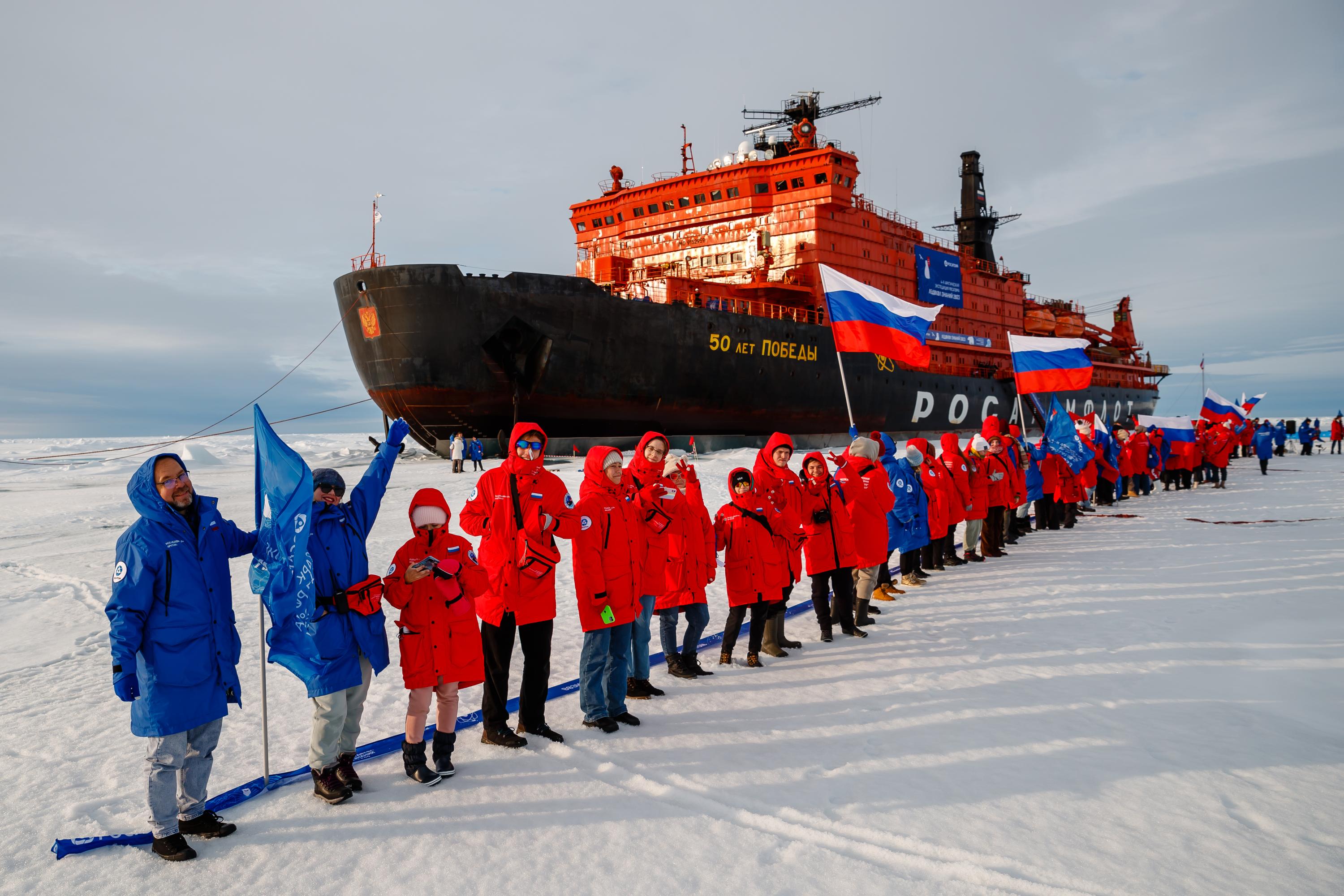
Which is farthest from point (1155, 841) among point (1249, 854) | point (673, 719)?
point (673, 719)

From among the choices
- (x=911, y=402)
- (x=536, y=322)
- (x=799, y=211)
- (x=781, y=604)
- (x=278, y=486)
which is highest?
(x=799, y=211)

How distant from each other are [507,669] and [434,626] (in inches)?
21.9

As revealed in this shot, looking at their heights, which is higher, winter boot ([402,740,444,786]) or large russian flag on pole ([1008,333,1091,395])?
large russian flag on pole ([1008,333,1091,395])

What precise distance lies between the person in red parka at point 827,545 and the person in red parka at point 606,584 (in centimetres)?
184

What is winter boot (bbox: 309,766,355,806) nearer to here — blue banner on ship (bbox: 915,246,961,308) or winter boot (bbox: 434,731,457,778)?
winter boot (bbox: 434,731,457,778)

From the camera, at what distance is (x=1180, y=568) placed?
25.0 feet

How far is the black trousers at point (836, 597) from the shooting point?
5.46m

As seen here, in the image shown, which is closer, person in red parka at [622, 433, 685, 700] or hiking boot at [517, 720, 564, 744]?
hiking boot at [517, 720, 564, 744]

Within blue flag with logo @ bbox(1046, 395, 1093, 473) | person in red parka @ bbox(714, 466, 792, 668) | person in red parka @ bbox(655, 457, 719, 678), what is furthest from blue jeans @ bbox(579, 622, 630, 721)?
blue flag with logo @ bbox(1046, 395, 1093, 473)

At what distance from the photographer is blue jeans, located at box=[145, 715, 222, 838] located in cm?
259

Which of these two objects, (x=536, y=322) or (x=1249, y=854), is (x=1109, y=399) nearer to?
(x=536, y=322)

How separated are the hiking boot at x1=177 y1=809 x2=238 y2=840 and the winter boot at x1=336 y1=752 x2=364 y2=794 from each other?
447mm

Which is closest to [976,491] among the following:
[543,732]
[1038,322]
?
[543,732]

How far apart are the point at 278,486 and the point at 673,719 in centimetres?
231
